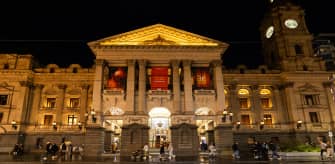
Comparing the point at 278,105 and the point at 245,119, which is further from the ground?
the point at 278,105

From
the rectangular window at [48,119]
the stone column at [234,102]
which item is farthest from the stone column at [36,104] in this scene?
the stone column at [234,102]

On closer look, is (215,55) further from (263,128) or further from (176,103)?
(263,128)

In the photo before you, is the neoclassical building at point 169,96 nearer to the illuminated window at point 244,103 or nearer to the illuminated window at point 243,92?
the illuminated window at point 244,103

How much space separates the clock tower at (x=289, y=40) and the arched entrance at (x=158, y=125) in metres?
26.4

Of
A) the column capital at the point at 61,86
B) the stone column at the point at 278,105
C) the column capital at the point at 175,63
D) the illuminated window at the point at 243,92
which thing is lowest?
the stone column at the point at 278,105

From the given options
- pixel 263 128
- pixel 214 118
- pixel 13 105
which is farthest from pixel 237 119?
pixel 13 105

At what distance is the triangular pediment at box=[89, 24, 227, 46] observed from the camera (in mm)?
46938

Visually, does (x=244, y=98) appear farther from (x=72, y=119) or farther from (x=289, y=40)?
(x=72, y=119)

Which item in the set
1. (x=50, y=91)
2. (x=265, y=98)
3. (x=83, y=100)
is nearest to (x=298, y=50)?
(x=265, y=98)

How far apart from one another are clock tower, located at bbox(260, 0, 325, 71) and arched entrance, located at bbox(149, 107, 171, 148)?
1039 inches

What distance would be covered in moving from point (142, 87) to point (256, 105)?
23.7 metres

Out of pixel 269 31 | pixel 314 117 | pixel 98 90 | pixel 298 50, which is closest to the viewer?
pixel 98 90

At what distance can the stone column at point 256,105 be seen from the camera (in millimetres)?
52781

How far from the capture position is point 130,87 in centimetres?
4428
